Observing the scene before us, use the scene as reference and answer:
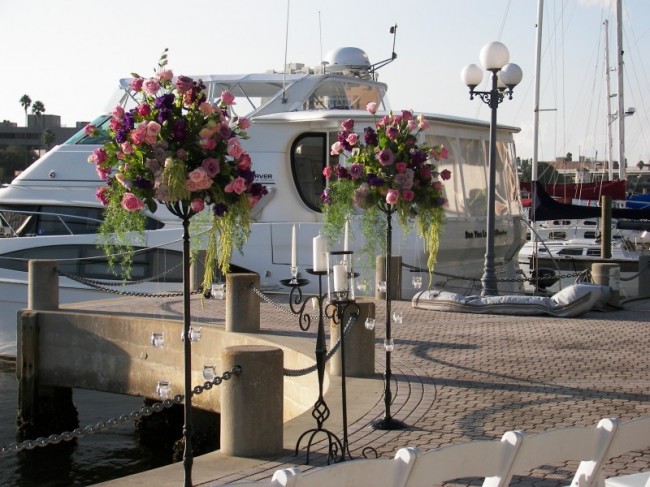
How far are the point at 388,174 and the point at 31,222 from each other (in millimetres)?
12368

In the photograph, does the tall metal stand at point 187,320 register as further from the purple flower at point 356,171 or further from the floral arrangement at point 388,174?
the floral arrangement at point 388,174

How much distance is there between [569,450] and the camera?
4758 millimetres

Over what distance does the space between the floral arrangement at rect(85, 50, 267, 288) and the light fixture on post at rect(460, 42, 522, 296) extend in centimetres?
1024

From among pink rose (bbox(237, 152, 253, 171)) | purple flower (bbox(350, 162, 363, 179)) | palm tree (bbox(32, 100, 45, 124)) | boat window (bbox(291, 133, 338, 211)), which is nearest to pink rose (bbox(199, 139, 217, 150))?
pink rose (bbox(237, 152, 253, 171))

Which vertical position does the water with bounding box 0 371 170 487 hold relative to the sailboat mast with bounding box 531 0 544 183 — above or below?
below

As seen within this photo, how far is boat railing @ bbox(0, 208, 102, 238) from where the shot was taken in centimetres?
1905

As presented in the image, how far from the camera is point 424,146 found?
9156mm

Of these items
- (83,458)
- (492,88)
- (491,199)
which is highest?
(492,88)

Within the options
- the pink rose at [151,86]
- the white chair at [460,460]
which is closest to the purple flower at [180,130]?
the pink rose at [151,86]

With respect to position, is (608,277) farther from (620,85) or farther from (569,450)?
(620,85)

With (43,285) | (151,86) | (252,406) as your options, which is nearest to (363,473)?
(151,86)

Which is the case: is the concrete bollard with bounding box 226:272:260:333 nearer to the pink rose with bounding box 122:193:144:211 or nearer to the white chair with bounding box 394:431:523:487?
the pink rose with bounding box 122:193:144:211

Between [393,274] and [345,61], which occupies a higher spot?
[345,61]

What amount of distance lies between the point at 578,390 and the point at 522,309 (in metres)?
5.96
